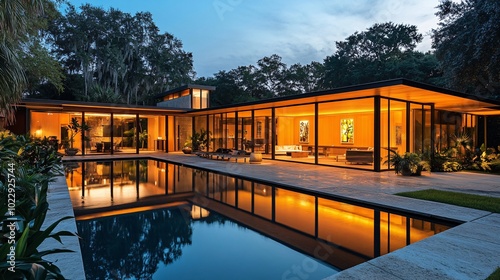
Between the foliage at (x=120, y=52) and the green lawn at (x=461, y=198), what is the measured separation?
1100 inches

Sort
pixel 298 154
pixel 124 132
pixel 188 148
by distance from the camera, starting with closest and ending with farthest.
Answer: pixel 298 154 < pixel 188 148 < pixel 124 132

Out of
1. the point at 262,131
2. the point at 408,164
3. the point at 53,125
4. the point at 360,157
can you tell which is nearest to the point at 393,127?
the point at 360,157

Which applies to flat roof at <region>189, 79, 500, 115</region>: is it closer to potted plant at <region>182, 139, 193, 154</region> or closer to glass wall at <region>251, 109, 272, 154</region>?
glass wall at <region>251, 109, 272, 154</region>

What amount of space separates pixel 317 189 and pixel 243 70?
34.1m

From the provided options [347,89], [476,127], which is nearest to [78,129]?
[347,89]

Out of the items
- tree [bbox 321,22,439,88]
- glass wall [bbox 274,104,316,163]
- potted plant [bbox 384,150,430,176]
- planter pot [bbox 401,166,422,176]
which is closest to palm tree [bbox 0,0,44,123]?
potted plant [bbox 384,150,430,176]

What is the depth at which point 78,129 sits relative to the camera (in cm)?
1916

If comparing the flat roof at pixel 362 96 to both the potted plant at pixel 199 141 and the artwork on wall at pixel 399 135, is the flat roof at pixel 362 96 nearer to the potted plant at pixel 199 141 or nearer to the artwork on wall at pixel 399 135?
the artwork on wall at pixel 399 135

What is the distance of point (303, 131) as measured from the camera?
2086cm

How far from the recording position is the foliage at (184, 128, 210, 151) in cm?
2072

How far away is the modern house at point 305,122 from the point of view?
11820 millimetres

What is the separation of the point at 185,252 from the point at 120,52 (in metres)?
33.1

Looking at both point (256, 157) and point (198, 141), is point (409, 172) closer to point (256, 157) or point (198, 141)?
point (256, 157)

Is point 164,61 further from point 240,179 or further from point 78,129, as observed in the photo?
point 240,179
